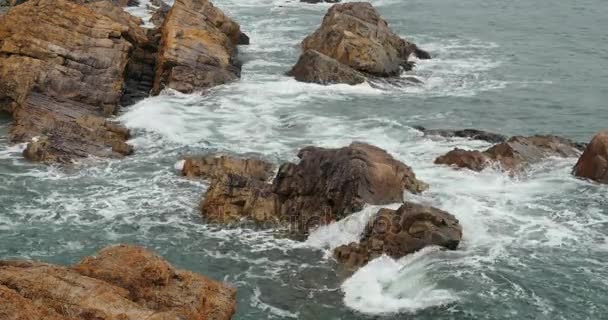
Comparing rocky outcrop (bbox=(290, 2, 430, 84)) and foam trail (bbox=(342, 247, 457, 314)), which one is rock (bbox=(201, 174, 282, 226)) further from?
rocky outcrop (bbox=(290, 2, 430, 84))

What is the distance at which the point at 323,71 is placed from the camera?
39062mm

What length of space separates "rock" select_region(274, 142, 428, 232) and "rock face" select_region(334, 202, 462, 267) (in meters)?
1.53

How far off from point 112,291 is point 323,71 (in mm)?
29142

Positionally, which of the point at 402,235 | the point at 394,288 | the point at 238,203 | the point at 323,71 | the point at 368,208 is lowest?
the point at 394,288

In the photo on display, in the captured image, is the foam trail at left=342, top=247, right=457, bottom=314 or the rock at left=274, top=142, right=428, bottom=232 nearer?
the foam trail at left=342, top=247, right=457, bottom=314

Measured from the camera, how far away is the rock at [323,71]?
38.8 metres

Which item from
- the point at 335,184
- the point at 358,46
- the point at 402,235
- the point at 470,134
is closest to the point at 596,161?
the point at 470,134

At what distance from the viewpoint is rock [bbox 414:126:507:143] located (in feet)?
99.8

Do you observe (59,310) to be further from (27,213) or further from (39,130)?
(39,130)

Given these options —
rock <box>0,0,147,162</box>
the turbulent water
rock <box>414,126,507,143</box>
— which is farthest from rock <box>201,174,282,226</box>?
rock <box>414,126,507,143</box>

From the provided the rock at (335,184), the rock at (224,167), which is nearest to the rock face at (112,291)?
the rock at (335,184)

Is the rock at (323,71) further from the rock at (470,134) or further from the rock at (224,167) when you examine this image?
the rock at (224,167)

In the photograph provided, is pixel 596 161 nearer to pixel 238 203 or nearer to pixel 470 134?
pixel 470 134

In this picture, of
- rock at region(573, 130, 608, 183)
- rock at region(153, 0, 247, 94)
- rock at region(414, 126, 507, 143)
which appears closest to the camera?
Answer: rock at region(573, 130, 608, 183)
